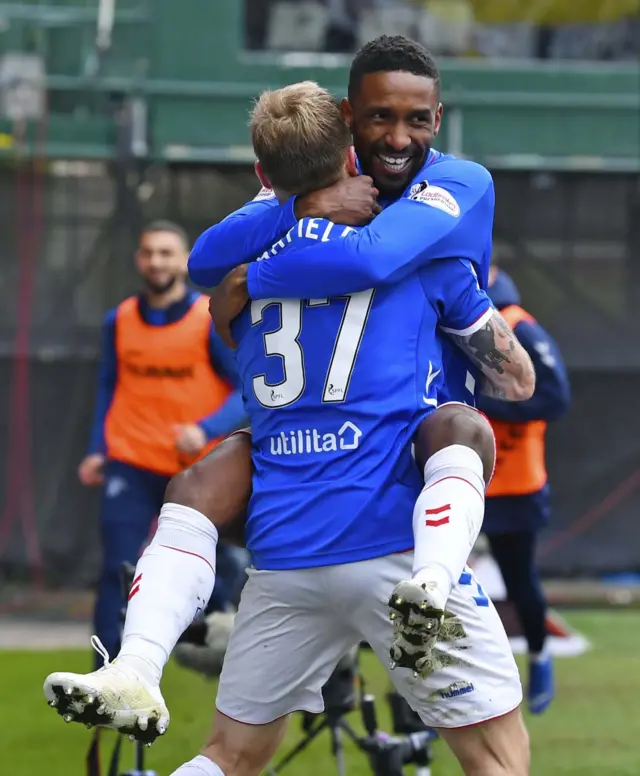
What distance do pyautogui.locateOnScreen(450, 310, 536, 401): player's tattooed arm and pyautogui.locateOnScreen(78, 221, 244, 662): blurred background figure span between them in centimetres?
342

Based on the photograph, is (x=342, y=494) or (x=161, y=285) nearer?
(x=342, y=494)

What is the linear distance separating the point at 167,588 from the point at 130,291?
6691 mm

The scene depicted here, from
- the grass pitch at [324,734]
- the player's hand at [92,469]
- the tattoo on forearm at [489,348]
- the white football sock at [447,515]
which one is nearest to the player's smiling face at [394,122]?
the tattoo on forearm at [489,348]

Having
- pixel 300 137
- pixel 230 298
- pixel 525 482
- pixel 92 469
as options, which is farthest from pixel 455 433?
pixel 92 469

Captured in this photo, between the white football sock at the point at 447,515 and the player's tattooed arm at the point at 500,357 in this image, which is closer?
the white football sock at the point at 447,515

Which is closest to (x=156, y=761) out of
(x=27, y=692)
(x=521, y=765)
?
(x=27, y=692)

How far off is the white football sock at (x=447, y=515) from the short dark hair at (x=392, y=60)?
89 centimetres

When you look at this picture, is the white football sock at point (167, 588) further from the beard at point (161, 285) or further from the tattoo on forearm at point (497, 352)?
the beard at point (161, 285)

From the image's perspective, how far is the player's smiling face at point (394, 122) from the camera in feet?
11.1

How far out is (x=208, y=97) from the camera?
34.2ft

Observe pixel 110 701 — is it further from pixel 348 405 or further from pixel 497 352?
pixel 497 352

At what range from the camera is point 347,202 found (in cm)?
338

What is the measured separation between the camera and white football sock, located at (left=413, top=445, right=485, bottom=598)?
307cm

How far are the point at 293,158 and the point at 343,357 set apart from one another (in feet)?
1.55
